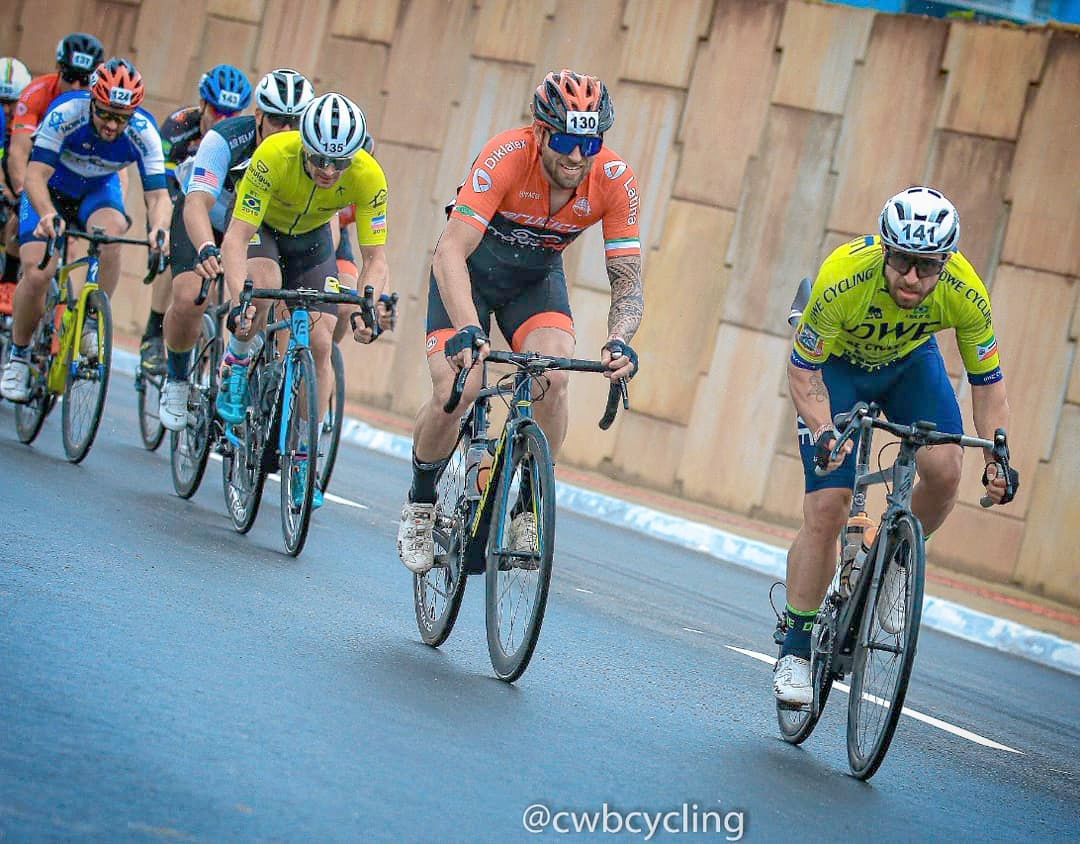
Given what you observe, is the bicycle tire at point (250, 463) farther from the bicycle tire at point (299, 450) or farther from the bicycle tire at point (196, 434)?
the bicycle tire at point (196, 434)

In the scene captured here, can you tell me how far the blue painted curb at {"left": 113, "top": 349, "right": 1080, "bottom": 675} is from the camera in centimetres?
1152

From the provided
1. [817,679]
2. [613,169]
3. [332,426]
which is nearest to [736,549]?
[332,426]

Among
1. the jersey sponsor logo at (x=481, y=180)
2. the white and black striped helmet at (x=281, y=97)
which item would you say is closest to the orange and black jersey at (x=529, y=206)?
the jersey sponsor logo at (x=481, y=180)

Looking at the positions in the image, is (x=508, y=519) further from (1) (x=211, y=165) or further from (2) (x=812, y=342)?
(1) (x=211, y=165)

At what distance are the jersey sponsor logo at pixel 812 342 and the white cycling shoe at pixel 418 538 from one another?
1.69 meters

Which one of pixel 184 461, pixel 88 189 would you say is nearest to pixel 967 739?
pixel 184 461

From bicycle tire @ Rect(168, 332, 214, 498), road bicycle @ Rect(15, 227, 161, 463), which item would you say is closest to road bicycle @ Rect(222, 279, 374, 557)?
bicycle tire @ Rect(168, 332, 214, 498)

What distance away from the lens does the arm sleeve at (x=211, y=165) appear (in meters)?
9.48

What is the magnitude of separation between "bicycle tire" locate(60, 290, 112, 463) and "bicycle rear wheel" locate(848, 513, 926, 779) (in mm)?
5243

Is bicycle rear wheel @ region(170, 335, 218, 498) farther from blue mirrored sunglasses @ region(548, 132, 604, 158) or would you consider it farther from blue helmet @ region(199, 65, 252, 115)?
blue mirrored sunglasses @ region(548, 132, 604, 158)

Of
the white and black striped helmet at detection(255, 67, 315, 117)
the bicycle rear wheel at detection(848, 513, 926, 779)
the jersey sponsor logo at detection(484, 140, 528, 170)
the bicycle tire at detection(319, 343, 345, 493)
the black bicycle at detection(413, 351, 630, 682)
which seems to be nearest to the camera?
the bicycle rear wheel at detection(848, 513, 926, 779)

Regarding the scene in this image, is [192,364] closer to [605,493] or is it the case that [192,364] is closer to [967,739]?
[967,739]

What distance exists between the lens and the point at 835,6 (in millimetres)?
16016

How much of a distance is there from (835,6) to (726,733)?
Answer: 36.8ft
